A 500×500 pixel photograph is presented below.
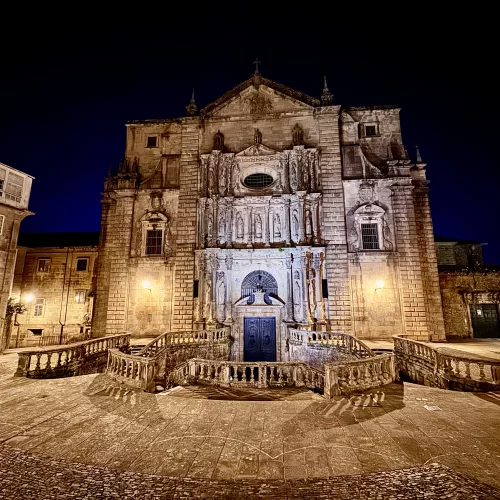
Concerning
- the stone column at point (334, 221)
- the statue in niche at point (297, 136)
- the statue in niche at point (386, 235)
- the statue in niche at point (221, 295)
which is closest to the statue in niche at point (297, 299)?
the stone column at point (334, 221)

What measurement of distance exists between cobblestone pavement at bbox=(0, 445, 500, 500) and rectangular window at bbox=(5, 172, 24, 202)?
21.3m

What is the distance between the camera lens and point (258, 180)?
23906mm

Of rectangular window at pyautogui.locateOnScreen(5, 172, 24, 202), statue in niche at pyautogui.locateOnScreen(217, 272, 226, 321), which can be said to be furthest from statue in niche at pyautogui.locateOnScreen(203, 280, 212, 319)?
rectangular window at pyautogui.locateOnScreen(5, 172, 24, 202)

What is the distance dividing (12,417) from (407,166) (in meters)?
25.2

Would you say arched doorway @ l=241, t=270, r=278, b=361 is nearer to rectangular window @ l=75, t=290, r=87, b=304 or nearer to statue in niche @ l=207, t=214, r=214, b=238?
statue in niche @ l=207, t=214, r=214, b=238

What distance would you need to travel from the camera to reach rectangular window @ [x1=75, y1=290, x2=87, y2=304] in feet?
96.2

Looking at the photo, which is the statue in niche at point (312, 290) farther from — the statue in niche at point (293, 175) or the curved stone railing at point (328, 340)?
the statue in niche at point (293, 175)

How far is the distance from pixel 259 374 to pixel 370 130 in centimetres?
2165

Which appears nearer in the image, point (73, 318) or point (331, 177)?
point (331, 177)

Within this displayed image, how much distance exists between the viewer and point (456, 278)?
944 inches

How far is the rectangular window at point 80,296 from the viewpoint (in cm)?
2931

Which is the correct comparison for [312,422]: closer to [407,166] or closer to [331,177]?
[331,177]

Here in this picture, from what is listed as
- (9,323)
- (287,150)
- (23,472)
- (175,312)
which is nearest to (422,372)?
(23,472)

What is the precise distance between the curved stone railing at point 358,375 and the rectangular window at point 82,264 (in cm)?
2852
